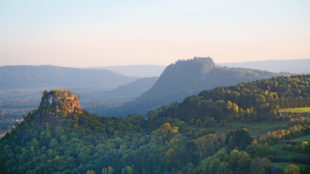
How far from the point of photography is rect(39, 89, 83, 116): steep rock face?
103m

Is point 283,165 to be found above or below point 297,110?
below

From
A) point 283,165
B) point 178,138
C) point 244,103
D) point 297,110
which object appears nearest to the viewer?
point 283,165

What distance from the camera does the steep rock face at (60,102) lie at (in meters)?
103

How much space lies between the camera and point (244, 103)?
108500 mm

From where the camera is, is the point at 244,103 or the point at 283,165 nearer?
the point at 283,165

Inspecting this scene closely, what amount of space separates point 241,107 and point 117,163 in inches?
1951

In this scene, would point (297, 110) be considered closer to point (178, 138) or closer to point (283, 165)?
point (178, 138)

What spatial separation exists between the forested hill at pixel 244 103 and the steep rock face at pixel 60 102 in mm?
29740

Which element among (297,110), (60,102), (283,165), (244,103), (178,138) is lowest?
(178,138)

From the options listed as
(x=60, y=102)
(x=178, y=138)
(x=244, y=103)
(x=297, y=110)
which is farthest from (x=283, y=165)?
(x=60, y=102)

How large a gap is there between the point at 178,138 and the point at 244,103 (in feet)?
121

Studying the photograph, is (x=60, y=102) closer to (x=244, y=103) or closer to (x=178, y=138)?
(x=178, y=138)

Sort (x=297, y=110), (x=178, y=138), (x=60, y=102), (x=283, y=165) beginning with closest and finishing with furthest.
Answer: (x=283, y=165), (x=178, y=138), (x=297, y=110), (x=60, y=102)

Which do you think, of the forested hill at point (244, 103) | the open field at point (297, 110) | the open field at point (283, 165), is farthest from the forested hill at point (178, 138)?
the open field at point (297, 110)
